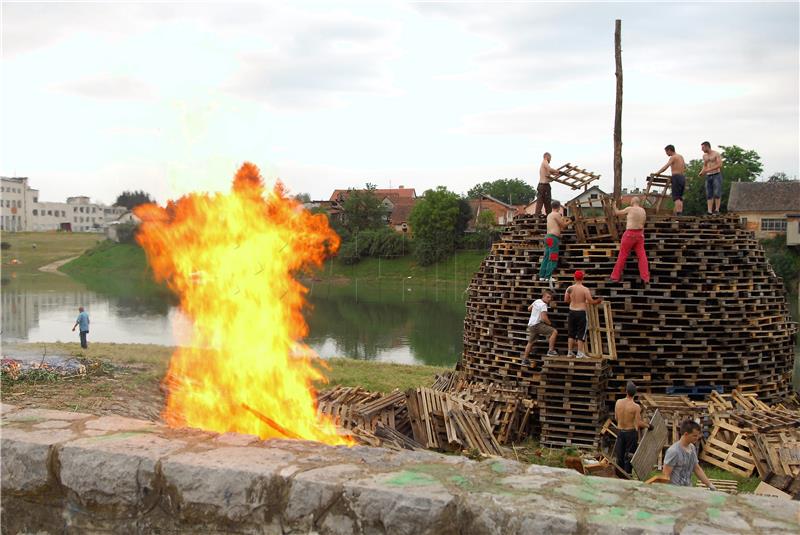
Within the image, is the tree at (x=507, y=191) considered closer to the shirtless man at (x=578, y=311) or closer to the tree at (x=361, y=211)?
the tree at (x=361, y=211)

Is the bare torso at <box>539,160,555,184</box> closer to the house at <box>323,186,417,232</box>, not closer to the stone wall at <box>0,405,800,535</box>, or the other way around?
the stone wall at <box>0,405,800,535</box>

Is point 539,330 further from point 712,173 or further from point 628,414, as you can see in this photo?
point 712,173

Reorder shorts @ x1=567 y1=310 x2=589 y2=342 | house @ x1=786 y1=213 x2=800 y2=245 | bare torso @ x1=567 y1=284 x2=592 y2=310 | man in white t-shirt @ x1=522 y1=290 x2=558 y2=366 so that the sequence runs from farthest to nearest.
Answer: house @ x1=786 y1=213 x2=800 y2=245
man in white t-shirt @ x1=522 y1=290 x2=558 y2=366
shorts @ x1=567 y1=310 x2=589 y2=342
bare torso @ x1=567 y1=284 x2=592 y2=310

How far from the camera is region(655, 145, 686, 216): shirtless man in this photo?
15992 millimetres

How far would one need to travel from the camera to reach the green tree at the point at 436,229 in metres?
67.2

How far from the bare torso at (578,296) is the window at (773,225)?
53.5 metres

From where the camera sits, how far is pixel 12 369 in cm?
1472

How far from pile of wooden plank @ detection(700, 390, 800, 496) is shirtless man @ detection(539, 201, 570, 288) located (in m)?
4.08

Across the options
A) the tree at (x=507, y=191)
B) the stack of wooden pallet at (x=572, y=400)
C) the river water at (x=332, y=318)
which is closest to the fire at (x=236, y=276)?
the stack of wooden pallet at (x=572, y=400)

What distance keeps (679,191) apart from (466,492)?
1399 cm

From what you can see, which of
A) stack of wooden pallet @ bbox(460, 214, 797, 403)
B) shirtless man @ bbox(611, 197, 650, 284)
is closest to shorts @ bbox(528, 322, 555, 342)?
stack of wooden pallet @ bbox(460, 214, 797, 403)

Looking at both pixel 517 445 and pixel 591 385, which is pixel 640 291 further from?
pixel 517 445

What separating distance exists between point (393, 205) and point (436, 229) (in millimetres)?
27512

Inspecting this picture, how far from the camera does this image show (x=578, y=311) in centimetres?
1437
